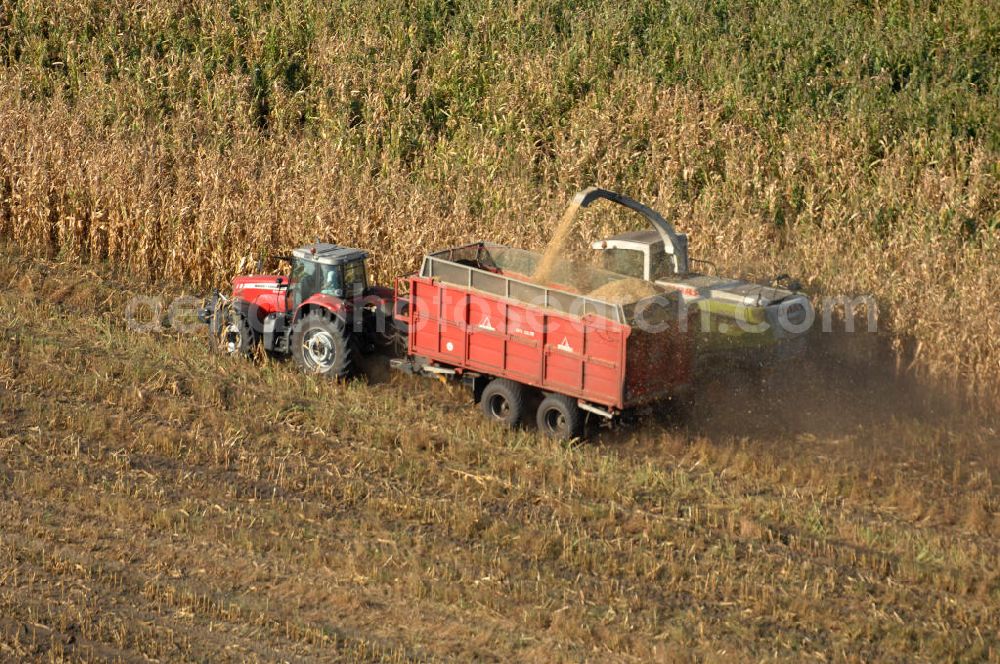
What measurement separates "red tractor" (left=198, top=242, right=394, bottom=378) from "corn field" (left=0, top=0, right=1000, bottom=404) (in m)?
2.28

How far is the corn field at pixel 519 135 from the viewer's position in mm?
17750

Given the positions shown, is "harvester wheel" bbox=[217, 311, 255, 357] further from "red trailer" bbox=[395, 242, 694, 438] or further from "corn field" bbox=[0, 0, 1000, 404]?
"corn field" bbox=[0, 0, 1000, 404]

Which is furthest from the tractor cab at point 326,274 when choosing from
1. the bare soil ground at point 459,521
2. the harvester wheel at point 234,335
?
the bare soil ground at point 459,521

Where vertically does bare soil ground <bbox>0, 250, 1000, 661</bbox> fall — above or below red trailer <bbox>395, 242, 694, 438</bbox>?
below

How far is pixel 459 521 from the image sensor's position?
11.5 metres

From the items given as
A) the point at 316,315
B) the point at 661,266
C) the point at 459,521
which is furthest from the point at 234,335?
the point at 459,521

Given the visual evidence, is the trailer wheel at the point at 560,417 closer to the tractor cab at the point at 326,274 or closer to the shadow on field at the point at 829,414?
the shadow on field at the point at 829,414

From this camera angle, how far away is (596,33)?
23484mm

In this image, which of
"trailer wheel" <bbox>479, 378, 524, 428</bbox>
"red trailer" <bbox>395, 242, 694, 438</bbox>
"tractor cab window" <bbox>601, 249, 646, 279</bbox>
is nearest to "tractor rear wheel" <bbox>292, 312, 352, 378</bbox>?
"red trailer" <bbox>395, 242, 694, 438</bbox>

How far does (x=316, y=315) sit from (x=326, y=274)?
51 cm

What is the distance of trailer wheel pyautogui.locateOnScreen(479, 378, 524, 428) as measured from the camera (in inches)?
541

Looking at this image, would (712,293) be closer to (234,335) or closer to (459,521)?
(459,521)

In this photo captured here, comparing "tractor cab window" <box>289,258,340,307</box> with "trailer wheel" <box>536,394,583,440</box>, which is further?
"tractor cab window" <box>289,258,340,307</box>

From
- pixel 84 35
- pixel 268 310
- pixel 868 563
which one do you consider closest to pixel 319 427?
pixel 268 310
